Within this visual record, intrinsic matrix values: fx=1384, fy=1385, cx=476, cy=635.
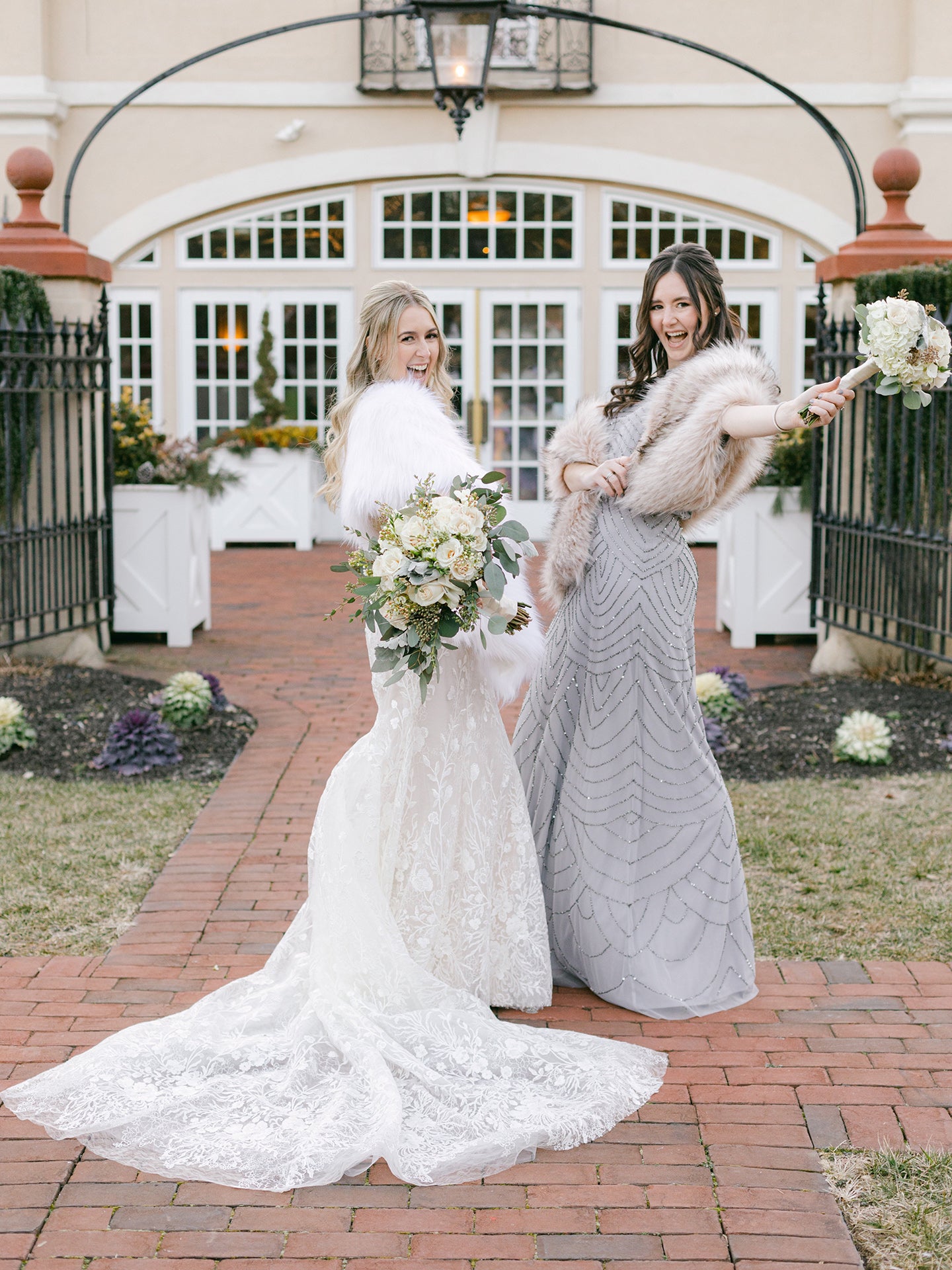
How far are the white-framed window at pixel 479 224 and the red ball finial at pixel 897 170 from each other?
645 cm

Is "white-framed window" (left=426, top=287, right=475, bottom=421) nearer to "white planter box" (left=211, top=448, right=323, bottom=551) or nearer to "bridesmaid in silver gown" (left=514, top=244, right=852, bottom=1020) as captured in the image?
"white planter box" (left=211, top=448, right=323, bottom=551)

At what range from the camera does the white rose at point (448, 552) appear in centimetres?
301

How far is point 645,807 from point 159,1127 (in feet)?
4.68

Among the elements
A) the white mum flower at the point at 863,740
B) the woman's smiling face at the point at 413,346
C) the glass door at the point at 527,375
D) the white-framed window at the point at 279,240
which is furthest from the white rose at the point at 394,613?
the white-framed window at the point at 279,240

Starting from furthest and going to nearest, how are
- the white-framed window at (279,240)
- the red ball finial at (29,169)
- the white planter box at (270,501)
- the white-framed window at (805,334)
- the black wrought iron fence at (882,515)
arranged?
the white-framed window at (279,240) < the white-framed window at (805,334) < the white planter box at (270,501) < the red ball finial at (29,169) < the black wrought iron fence at (882,515)

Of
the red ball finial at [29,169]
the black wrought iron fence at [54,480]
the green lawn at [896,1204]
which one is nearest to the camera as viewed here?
the green lawn at [896,1204]

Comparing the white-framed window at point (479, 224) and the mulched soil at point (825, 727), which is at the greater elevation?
the white-framed window at point (479, 224)

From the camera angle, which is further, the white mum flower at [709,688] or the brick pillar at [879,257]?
the brick pillar at [879,257]

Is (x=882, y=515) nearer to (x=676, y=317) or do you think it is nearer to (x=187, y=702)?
(x=187, y=702)

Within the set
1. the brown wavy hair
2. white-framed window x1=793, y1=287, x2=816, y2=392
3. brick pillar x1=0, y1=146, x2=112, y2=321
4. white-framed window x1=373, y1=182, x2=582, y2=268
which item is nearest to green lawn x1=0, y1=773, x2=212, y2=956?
the brown wavy hair

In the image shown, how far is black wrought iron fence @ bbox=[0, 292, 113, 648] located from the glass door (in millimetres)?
6267

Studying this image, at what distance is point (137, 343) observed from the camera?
46.4 ft

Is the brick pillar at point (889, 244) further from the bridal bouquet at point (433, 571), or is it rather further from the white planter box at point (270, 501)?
the white planter box at point (270, 501)

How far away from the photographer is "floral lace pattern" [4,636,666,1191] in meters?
2.83
